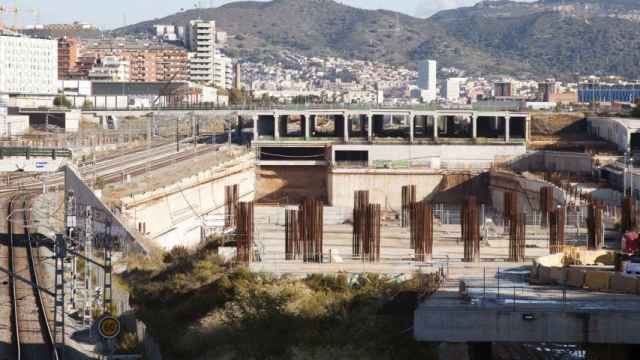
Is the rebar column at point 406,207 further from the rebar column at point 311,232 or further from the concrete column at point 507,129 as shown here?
the concrete column at point 507,129

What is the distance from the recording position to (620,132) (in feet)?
210

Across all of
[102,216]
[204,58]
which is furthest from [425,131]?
[204,58]

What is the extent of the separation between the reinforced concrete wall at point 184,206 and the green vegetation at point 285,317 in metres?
14.4

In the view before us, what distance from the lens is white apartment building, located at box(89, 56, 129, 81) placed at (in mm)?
157125

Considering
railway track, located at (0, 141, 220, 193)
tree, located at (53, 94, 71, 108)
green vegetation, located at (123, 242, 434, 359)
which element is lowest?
green vegetation, located at (123, 242, 434, 359)

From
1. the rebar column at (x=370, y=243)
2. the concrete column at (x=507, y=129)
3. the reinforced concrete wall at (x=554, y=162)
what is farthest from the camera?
the concrete column at (x=507, y=129)

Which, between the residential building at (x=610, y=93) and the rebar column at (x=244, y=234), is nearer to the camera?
the rebar column at (x=244, y=234)

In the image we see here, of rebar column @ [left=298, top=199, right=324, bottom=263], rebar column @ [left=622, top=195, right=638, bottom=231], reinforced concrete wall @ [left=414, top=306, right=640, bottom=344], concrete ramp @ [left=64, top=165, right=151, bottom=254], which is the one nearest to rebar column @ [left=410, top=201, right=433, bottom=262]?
rebar column @ [left=298, top=199, right=324, bottom=263]

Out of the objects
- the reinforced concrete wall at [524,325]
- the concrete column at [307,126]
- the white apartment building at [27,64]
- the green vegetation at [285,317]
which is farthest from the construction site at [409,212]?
the white apartment building at [27,64]

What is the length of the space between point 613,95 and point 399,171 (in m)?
81.0

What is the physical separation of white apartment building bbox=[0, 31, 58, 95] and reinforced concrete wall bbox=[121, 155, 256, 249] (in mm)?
71194

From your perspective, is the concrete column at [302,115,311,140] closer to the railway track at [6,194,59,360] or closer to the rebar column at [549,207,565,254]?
the railway track at [6,194,59,360]

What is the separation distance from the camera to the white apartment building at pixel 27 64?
423 ft

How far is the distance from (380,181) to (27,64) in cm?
7592
